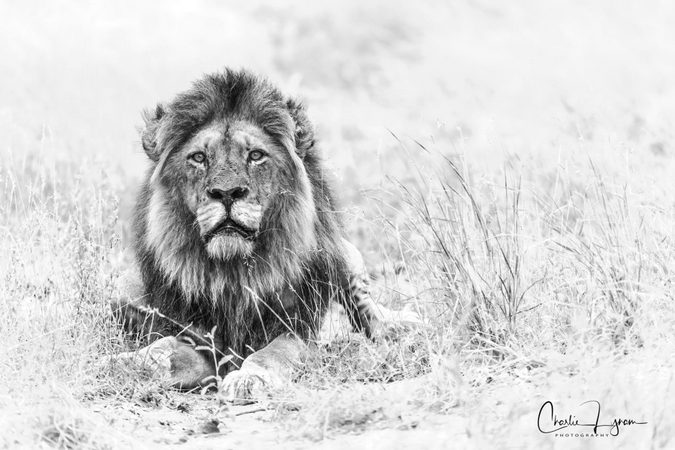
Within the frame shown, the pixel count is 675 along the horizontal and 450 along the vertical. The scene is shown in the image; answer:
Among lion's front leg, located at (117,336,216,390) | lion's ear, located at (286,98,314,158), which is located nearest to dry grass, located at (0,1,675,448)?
lion's front leg, located at (117,336,216,390)

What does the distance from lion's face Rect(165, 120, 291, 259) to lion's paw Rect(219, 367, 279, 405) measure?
2.39 feet

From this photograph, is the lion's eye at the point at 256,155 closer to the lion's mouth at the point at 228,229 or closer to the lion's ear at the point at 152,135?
the lion's mouth at the point at 228,229

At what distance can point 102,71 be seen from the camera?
17.8 m

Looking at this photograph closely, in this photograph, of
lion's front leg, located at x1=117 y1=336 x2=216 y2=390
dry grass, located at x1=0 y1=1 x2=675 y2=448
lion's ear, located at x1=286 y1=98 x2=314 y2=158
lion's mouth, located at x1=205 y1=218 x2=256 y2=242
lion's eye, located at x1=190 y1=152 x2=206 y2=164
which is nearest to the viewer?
dry grass, located at x1=0 y1=1 x2=675 y2=448

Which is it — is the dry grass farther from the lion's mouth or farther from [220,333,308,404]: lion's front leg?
the lion's mouth

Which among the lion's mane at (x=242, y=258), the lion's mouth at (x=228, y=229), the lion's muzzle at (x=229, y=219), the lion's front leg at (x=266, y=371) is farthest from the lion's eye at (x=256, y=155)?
the lion's front leg at (x=266, y=371)

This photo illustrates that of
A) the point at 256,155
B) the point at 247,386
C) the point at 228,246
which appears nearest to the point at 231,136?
the point at 256,155

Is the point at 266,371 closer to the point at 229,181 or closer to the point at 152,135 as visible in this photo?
the point at 229,181

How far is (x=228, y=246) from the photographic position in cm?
535

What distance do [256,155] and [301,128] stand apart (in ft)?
1.60

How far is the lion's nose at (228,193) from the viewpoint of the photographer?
17.1ft

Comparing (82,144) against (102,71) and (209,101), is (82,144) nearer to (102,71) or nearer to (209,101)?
(102,71)

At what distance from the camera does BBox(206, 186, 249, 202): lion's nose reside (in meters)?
5.20

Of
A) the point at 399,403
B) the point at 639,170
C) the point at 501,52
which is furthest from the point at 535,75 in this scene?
the point at 399,403
